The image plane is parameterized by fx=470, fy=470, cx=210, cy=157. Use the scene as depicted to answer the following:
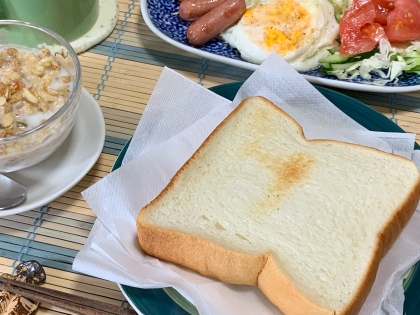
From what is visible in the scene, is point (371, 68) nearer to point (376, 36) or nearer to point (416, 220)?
point (376, 36)

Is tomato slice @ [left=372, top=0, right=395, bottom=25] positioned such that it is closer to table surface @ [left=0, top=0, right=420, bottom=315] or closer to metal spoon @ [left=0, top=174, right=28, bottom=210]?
table surface @ [left=0, top=0, right=420, bottom=315]

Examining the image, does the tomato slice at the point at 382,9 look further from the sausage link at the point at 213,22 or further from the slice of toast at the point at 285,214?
the slice of toast at the point at 285,214

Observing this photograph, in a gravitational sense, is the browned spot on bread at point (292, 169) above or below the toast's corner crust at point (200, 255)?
above

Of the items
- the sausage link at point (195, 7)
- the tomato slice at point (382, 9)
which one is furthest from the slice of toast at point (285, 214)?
the tomato slice at point (382, 9)

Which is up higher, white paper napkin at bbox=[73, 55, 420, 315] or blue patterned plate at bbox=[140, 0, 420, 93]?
blue patterned plate at bbox=[140, 0, 420, 93]

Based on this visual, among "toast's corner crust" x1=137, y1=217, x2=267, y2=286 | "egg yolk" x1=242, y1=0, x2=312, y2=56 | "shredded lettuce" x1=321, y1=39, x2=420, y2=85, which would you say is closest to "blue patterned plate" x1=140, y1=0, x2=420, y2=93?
"shredded lettuce" x1=321, y1=39, x2=420, y2=85

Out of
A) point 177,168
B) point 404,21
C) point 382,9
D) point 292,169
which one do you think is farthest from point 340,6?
point 177,168

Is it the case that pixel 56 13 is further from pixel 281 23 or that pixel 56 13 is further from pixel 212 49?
pixel 281 23
